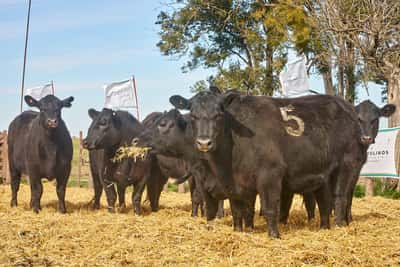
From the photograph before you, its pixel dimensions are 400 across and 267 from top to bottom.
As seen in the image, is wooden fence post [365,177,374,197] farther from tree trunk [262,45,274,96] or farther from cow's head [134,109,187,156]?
tree trunk [262,45,274,96]

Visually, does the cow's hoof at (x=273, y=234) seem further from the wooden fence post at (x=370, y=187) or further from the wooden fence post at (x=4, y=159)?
the wooden fence post at (x=4, y=159)

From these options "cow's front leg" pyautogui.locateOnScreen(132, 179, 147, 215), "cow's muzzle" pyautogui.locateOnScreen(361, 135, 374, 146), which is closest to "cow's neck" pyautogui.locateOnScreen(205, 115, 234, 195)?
"cow's muzzle" pyautogui.locateOnScreen(361, 135, 374, 146)

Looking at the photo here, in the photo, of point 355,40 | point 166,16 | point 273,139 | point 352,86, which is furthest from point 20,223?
point 166,16

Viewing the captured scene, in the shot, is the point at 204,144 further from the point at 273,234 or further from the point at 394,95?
the point at 394,95

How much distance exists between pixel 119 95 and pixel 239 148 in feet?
24.6

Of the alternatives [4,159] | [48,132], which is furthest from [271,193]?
[4,159]

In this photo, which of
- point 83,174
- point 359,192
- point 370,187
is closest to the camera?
point 370,187

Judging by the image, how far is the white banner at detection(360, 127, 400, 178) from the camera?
502 inches

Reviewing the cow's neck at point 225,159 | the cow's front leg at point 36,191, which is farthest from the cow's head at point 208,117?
the cow's front leg at point 36,191

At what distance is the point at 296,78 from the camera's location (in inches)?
510

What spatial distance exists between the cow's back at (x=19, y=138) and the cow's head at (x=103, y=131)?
1631 mm

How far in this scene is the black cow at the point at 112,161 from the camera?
9.88 metres

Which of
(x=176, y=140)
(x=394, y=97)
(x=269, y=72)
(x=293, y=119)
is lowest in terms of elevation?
(x=176, y=140)

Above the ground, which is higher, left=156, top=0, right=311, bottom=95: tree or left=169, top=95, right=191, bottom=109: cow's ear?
left=156, top=0, right=311, bottom=95: tree
